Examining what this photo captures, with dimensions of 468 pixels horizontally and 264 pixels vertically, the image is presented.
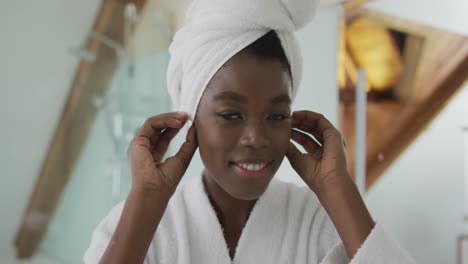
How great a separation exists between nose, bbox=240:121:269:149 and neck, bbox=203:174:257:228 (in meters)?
0.15

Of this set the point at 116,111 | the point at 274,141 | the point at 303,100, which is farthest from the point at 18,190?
the point at 274,141

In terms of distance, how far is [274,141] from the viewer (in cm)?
63

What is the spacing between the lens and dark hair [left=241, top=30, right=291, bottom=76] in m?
0.61

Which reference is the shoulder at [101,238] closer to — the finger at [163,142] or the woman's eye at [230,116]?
the finger at [163,142]

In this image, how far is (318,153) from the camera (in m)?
0.71

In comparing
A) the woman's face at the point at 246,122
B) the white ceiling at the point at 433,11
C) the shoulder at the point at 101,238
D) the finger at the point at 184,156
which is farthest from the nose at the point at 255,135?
the white ceiling at the point at 433,11

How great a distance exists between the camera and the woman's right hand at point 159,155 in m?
0.63

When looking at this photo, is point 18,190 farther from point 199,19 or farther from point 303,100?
point 199,19

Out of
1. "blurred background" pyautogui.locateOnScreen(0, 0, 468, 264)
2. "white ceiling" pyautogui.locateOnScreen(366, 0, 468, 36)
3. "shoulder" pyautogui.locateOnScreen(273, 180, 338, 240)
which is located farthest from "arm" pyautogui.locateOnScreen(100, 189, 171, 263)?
"white ceiling" pyautogui.locateOnScreen(366, 0, 468, 36)

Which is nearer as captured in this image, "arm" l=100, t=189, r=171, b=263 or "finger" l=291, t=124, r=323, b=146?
"arm" l=100, t=189, r=171, b=263

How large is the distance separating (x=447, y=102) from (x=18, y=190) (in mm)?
1897

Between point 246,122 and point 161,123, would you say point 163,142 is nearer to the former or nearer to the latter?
point 161,123

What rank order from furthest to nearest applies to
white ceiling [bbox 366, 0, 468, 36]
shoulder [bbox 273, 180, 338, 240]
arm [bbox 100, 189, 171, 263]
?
white ceiling [bbox 366, 0, 468, 36], shoulder [bbox 273, 180, 338, 240], arm [bbox 100, 189, 171, 263]

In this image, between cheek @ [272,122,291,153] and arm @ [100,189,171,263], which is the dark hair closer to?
cheek @ [272,122,291,153]
